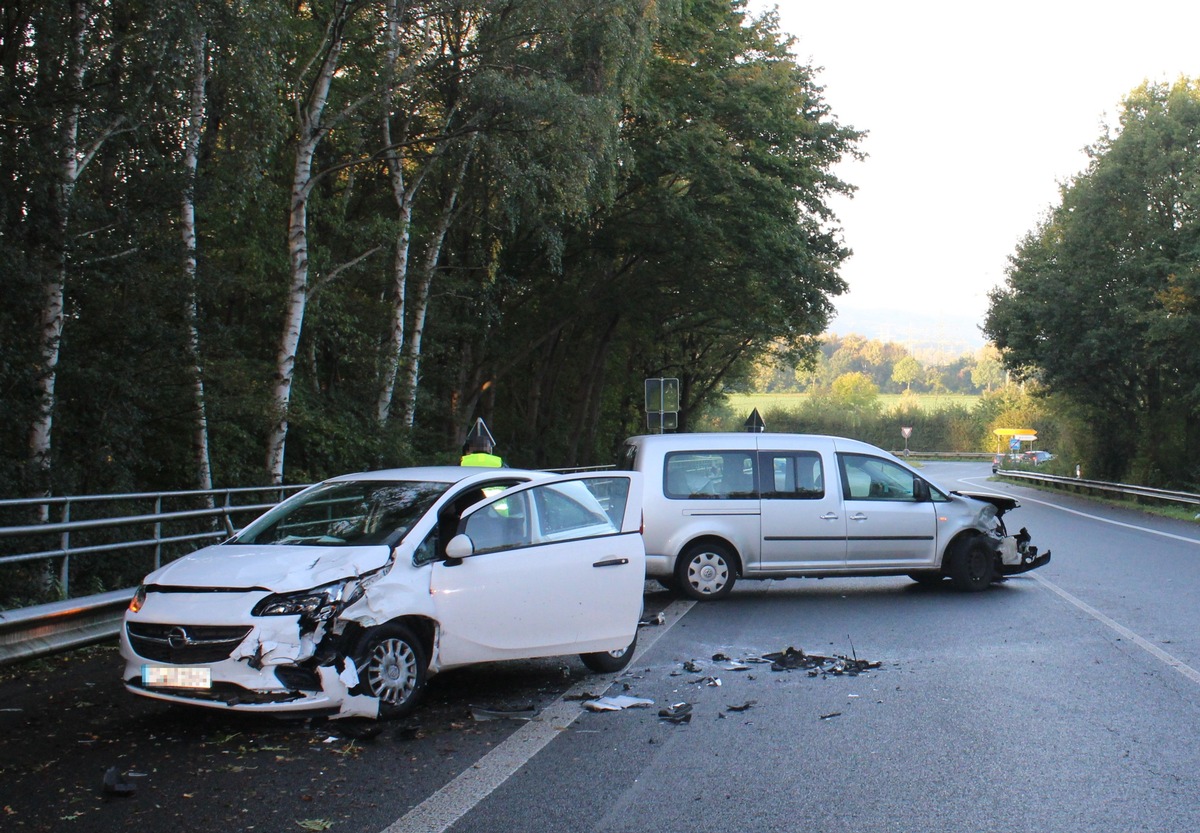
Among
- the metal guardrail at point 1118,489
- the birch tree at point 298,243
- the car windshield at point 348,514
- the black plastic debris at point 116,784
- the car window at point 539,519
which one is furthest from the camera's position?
the metal guardrail at point 1118,489

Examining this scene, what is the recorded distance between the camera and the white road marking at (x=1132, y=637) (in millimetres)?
8125

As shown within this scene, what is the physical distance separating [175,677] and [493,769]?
1917 mm

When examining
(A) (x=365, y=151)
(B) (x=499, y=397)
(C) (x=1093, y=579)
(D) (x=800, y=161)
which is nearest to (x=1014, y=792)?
(C) (x=1093, y=579)

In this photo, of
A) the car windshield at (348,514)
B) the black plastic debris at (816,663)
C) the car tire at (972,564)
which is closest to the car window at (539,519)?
the car windshield at (348,514)

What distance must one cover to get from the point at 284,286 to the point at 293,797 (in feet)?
49.5

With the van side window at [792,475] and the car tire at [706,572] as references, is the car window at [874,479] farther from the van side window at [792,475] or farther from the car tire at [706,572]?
the car tire at [706,572]

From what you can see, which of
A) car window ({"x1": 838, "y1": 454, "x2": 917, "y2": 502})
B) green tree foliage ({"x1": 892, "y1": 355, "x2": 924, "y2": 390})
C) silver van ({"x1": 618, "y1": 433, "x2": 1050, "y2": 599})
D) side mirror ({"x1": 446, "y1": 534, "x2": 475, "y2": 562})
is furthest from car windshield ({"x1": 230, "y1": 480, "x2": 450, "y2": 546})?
green tree foliage ({"x1": 892, "y1": 355, "x2": 924, "y2": 390})

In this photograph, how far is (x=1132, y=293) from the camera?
120ft

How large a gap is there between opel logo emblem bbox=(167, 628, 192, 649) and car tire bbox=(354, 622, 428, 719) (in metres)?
0.93

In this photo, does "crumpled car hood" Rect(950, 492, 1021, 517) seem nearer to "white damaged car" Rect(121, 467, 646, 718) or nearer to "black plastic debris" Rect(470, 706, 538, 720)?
"white damaged car" Rect(121, 467, 646, 718)

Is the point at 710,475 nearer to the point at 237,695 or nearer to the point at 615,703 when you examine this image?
the point at 615,703

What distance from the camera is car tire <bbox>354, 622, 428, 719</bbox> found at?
21.4 feet

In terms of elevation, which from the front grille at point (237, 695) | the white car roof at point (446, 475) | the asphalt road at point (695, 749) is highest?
the white car roof at point (446, 475)

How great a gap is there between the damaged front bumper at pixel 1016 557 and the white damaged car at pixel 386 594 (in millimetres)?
6367
